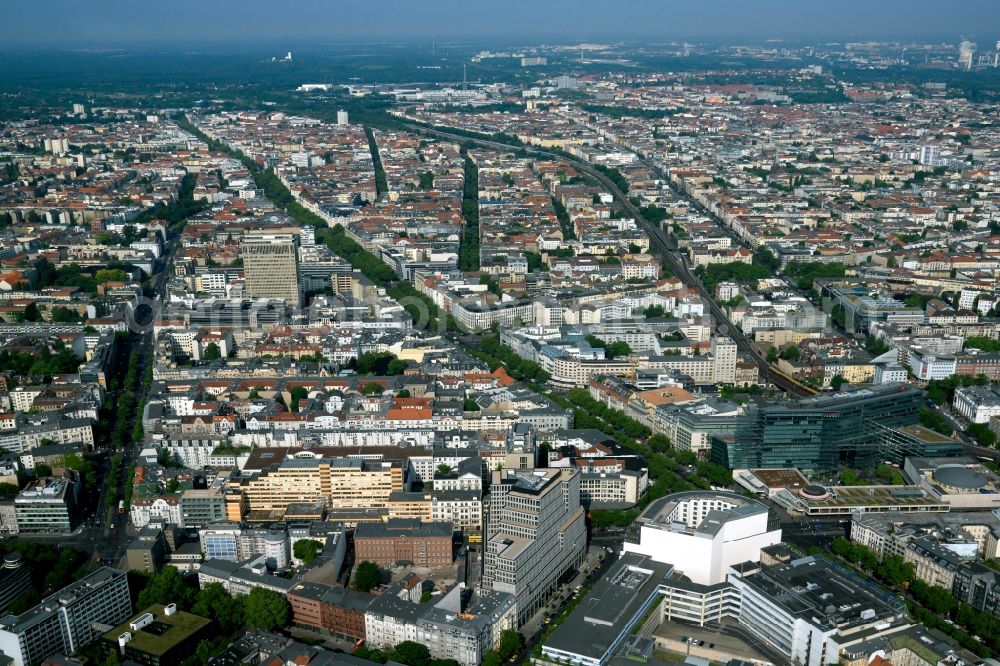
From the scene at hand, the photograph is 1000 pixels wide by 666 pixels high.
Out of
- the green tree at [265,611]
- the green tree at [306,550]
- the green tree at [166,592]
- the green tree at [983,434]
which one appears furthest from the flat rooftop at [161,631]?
the green tree at [983,434]

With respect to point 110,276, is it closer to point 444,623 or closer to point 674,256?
point 674,256

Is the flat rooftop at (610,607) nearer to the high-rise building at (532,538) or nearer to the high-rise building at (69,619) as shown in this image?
the high-rise building at (532,538)

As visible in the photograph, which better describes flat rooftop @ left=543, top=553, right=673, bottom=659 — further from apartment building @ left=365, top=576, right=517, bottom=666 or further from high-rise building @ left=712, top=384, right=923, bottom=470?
high-rise building @ left=712, top=384, right=923, bottom=470

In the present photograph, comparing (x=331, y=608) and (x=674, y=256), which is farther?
(x=674, y=256)

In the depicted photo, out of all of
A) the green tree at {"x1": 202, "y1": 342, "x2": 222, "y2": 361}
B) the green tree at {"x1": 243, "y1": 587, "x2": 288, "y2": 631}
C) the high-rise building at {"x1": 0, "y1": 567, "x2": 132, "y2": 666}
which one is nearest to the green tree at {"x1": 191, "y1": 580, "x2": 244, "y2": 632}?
the green tree at {"x1": 243, "y1": 587, "x2": 288, "y2": 631}

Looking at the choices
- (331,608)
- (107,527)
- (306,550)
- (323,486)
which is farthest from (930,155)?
(331,608)

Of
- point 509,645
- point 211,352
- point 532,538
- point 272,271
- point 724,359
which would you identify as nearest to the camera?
point 509,645
